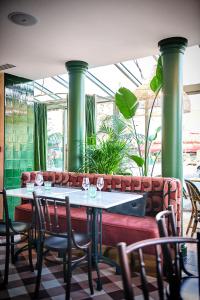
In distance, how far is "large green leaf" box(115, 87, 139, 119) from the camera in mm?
4117

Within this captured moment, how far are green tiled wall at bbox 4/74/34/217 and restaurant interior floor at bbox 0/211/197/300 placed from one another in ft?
7.76

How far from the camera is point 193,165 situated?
5.87m

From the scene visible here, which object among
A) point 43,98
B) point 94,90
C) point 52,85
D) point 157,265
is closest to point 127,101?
point 94,90

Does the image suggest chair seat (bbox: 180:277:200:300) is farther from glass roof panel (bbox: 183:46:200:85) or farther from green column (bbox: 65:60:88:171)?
glass roof panel (bbox: 183:46:200:85)

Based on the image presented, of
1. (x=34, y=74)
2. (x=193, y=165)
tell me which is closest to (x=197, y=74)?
(x=193, y=165)

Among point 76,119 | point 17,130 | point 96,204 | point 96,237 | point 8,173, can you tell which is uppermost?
point 76,119

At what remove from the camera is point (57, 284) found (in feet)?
9.01

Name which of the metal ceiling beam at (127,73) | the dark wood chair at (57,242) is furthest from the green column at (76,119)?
the dark wood chair at (57,242)

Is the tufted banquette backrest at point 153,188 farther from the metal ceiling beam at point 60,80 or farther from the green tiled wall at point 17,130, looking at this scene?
the metal ceiling beam at point 60,80

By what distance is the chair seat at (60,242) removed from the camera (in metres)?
2.50

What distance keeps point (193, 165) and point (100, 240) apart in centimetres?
343

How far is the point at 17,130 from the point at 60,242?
137 inches

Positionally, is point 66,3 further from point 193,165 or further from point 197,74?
point 193,165

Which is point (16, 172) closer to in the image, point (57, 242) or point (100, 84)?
point (100, 84)
